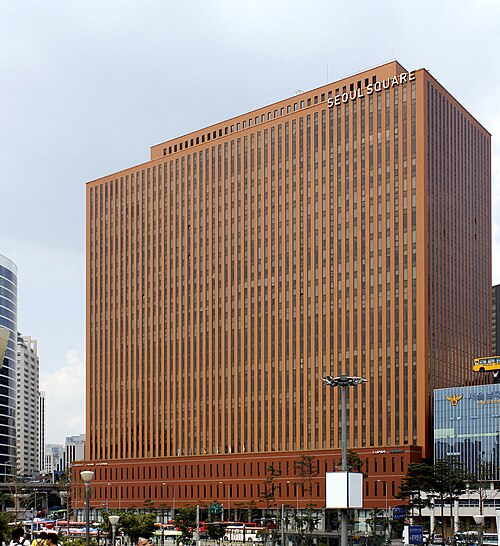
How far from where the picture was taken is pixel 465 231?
13625cm

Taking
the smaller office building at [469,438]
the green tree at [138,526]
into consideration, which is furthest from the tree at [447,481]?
the green tree at [138,526]

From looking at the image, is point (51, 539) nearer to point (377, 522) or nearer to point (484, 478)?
point (377, 522)

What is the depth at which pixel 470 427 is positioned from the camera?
390ft

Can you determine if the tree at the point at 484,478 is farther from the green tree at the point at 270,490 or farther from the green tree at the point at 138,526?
the green tree at the point at 138,526

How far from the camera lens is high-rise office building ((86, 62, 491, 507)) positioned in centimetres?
12450

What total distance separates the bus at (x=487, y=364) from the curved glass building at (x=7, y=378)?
89.2m

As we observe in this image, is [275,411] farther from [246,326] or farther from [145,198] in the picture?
[145,198]

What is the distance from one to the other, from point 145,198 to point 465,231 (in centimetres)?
5508

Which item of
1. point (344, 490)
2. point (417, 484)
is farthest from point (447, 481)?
point (344, 490)

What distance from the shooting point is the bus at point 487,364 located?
5054 inches

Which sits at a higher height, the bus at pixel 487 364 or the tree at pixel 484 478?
the bus at pixel 487 364

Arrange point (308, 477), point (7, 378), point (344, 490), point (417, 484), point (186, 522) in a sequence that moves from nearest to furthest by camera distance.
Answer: point (344, 490) < point (417, 484) < point (308, 477) < point (186, 522) < point (7, 378)

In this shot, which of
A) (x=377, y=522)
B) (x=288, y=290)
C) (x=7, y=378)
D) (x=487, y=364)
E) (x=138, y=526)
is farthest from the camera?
(x=7, y=378)

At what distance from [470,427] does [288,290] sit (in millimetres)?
33331
